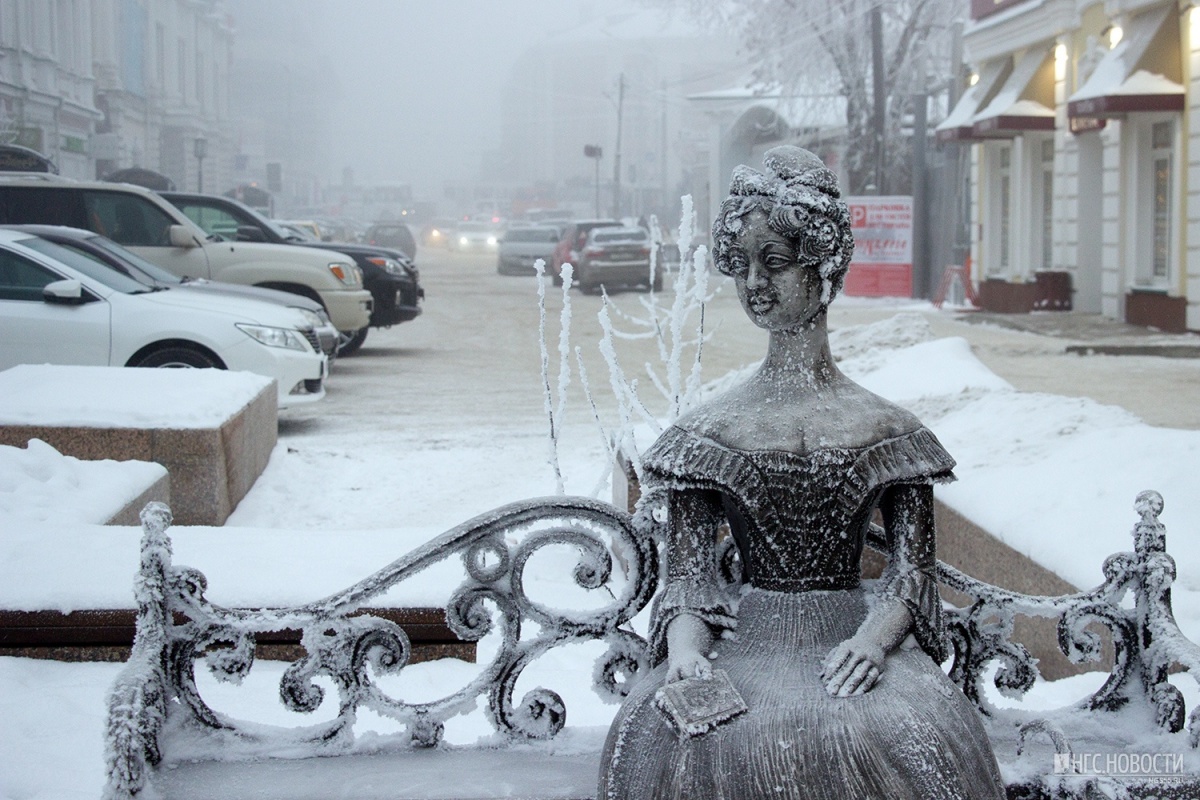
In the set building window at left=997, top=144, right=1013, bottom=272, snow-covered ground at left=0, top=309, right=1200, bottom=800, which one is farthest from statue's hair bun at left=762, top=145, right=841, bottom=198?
building window at left=997, top=144, right=1013, bottom=272

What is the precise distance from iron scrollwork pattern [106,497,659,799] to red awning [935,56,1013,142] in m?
21.4

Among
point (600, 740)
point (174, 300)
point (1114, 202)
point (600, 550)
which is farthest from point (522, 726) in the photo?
point (1114, 202)

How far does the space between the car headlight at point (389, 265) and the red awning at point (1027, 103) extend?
999cm

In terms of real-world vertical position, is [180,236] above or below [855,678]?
above

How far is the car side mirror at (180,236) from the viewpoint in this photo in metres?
13.3

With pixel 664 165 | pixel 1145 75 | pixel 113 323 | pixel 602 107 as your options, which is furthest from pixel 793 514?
pixel 602 107

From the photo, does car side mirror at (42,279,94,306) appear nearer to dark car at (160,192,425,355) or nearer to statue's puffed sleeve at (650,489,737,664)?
dark car at (160,192,425,355)

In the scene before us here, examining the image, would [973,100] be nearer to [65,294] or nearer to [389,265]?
[389,265]

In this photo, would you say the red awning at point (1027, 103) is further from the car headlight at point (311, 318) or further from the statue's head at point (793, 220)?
the statue's head at point (793, 220)

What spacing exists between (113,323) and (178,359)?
53cm

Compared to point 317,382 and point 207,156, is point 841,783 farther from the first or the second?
point 207,156

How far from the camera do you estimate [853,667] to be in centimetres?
243

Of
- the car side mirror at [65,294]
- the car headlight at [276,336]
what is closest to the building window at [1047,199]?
the car headlight at [276,336]

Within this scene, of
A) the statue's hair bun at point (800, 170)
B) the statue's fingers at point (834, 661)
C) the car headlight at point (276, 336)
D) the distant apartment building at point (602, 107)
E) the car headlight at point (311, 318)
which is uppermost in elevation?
the distant apartment building at point (602, 107)
